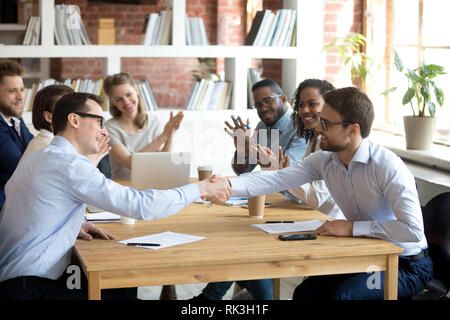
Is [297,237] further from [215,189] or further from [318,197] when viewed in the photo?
[318,197]

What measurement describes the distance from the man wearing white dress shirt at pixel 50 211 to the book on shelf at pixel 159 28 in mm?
2756

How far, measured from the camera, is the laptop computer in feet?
10.4

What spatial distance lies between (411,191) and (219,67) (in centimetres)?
579

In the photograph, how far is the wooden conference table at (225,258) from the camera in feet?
A: 6.77

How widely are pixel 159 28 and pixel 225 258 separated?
Result: 10.6 feet

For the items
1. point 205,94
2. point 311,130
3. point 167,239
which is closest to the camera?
point 167,239

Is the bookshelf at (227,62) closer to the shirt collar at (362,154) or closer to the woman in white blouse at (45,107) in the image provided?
the woman in white blouse at (45,107)

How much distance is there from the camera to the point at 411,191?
95.7 inches

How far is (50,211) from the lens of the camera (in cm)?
225

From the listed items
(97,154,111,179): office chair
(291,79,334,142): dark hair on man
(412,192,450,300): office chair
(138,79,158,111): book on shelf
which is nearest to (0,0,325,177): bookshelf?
(138,79,158,111): book on shelf

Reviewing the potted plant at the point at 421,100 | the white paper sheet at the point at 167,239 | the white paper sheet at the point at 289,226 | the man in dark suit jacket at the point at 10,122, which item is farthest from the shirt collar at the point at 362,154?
the man in dark suit jacket at the point at 10,122

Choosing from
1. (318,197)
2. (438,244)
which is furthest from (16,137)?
(438,244)
